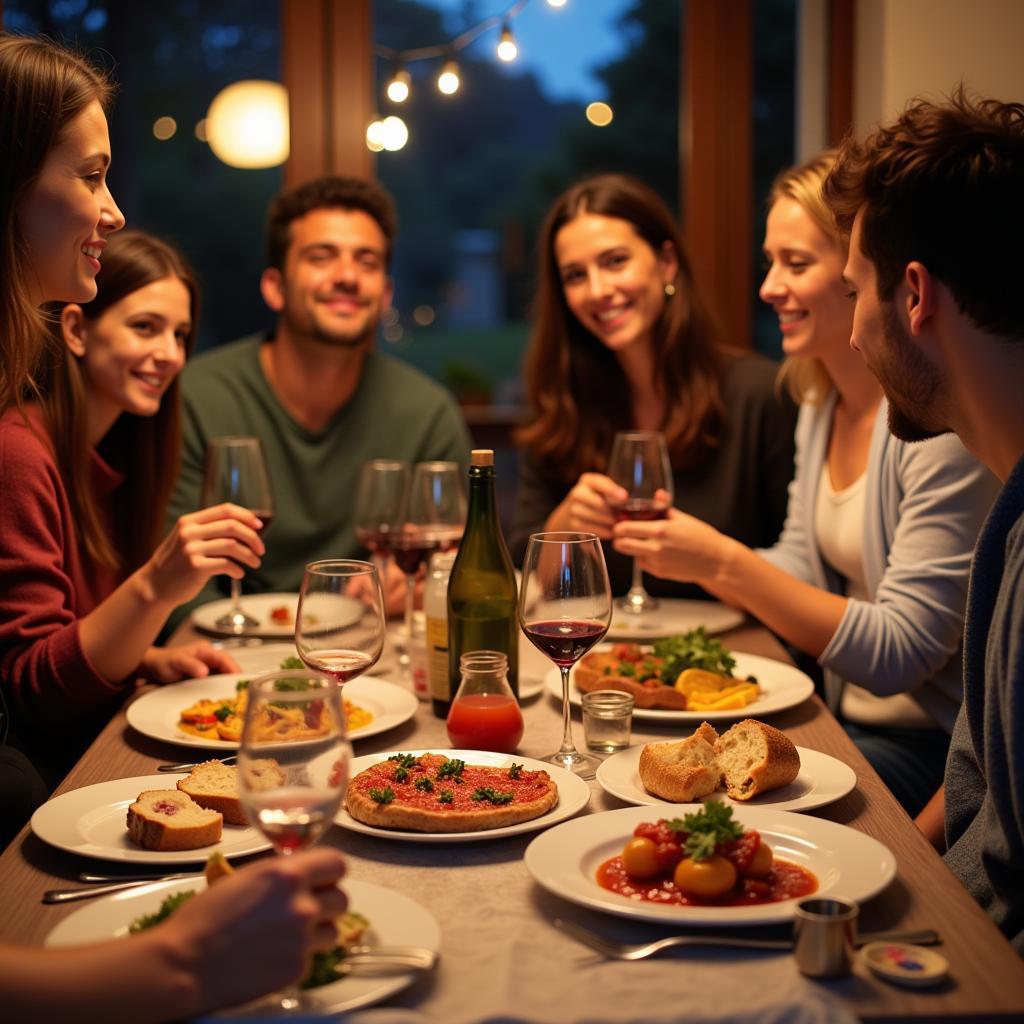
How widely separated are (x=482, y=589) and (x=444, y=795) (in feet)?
1.69

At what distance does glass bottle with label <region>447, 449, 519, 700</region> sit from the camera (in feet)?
5.98

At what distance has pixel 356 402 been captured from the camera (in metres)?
3.54

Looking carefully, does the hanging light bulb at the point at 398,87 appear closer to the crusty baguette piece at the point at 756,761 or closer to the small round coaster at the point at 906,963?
the crusty baguette piece at the point at 756,761

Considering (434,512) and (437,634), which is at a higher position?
(434,512)

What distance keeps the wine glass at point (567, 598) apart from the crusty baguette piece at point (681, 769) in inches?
5.7

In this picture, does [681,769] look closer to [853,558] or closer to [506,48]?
[853,558]

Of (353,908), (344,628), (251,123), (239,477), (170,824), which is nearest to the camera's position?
(353,908)

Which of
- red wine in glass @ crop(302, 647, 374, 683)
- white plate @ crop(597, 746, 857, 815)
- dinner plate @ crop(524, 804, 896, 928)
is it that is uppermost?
red wine in glass @ crop(302, 647, 374, 683)

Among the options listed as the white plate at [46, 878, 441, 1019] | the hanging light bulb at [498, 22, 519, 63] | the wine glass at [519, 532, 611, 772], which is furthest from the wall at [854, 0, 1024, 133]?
the white plate at [46, 878, 441, 1019]

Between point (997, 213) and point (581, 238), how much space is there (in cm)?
180

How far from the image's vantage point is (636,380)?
330cm

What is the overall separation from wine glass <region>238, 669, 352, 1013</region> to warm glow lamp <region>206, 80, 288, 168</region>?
3.47 metres

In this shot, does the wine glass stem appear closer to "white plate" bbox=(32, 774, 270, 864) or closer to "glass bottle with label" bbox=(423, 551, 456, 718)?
"glass bottle with label" bbox=(423, 551, 456, 718)

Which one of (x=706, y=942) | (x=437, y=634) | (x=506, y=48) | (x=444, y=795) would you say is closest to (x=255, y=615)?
(x=437, y=634)
